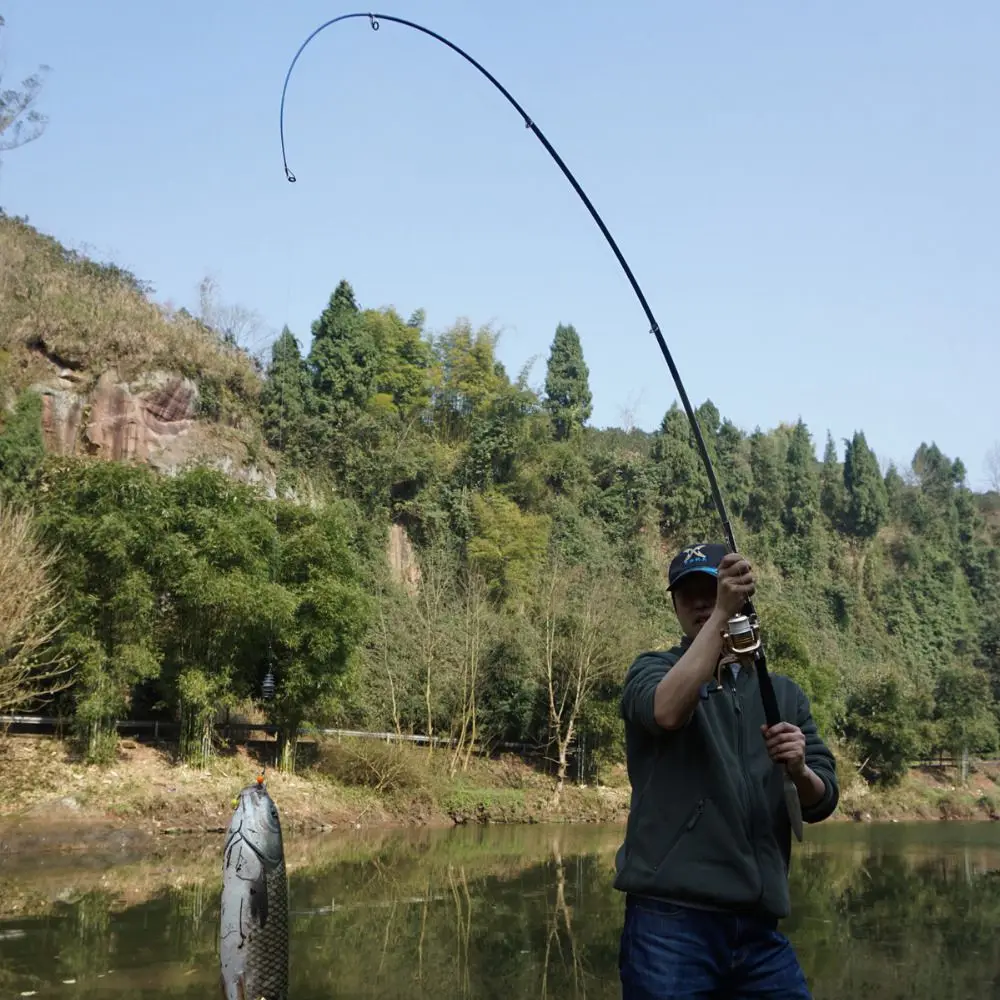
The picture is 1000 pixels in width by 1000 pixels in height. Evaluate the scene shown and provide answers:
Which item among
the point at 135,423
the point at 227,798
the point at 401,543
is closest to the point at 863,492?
the point at 401,543

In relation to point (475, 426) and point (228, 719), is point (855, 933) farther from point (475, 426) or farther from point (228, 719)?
point (475, 426)

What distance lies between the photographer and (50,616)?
1948 centimetres

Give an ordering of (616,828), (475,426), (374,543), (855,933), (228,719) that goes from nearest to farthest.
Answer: (855,933) → (228,719) → (616,828) → (374,543) → (475,426)

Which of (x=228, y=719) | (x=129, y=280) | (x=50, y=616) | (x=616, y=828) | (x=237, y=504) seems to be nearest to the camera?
(x=50, y=616)

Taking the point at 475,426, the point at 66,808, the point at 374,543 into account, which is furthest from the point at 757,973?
the point at 475,426

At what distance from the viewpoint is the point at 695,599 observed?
3.34 meters

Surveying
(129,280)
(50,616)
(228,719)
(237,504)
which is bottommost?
(228,719)

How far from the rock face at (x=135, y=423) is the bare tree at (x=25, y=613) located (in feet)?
37.0

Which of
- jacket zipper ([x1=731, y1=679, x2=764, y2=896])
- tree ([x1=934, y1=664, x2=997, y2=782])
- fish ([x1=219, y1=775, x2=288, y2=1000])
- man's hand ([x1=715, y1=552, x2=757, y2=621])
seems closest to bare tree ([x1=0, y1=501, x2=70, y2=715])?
fish ([x1=219, y1=775, x2=288, y2=1000])

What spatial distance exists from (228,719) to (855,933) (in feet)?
55.4

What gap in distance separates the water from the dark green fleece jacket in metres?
5.57

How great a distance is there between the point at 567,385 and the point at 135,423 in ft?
76.3

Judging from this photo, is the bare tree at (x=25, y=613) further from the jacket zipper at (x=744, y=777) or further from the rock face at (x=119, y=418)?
the jacket zipper at (x=744, y=777)

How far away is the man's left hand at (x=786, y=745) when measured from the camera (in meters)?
2.98
